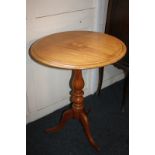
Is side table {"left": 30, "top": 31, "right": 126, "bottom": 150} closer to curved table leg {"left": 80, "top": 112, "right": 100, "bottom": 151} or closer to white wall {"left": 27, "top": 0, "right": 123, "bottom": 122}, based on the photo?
curved table leg {"left": 80, "top": 112, "right": 100, "bottom": 151}

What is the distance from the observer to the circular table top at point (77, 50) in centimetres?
138

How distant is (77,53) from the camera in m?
1.49

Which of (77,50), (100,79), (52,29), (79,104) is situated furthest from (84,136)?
(52,29)

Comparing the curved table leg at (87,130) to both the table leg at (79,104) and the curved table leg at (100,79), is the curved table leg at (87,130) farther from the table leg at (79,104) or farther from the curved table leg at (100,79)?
the curved table leg at (100,79)

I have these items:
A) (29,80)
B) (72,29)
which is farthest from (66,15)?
(29,80)

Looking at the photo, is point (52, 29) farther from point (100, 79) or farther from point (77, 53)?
point (100, 79)

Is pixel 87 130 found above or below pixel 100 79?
below

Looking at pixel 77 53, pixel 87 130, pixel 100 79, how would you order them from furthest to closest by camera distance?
1. pixel 100 79
2. pixel 87 130
3. pixel 77 53

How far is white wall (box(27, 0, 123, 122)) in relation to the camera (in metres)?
1.75

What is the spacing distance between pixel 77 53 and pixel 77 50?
53mm

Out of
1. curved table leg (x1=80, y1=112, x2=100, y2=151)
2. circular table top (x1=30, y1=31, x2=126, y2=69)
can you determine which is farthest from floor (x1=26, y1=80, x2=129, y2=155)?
circular table top (x1=30, y1=31, x2=126, y2=69)

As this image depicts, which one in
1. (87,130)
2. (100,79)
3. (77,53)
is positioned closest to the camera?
(77,53)
